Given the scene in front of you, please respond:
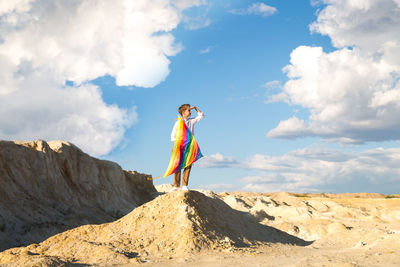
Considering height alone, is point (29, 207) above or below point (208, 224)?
above

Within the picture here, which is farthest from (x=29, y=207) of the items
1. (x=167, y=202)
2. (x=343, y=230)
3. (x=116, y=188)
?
(x=343, y=230)

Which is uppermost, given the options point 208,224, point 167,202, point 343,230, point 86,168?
point 86,168

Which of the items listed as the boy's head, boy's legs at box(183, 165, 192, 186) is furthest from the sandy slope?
the boy's head

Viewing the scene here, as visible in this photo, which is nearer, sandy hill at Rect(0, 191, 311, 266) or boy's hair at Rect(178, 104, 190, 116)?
sandy hill at Rect(0, 191, 311, 266)

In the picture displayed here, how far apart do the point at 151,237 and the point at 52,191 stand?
40.8ft

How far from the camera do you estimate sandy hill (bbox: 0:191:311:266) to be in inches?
345

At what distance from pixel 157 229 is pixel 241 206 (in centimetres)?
1634

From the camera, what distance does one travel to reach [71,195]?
21141mm

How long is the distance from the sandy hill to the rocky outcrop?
19.6 feet

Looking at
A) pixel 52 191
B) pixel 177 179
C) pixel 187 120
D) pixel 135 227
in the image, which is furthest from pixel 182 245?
pixel 52 191

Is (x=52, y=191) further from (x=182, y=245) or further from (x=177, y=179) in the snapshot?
(x=182, y=245)

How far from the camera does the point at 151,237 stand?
31.9 feet

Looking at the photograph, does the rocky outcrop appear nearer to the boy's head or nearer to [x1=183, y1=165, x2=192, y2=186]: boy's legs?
[x1=183, y1=165, x2=192, y2=186]: boy's legs

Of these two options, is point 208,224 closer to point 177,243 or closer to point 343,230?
point 177,243
